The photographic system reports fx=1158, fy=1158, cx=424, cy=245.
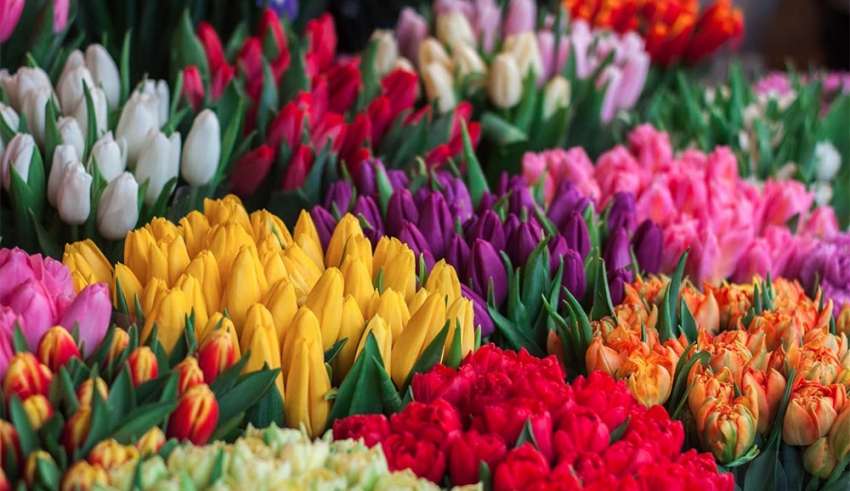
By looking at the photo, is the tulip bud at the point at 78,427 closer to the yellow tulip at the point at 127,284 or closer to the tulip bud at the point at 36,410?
the tulip bud at the point at 36,410

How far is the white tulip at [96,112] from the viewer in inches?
40.7

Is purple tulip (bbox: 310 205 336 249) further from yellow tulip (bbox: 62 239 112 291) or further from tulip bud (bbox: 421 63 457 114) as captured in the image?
tulip bud (bbox: 421 63 457 114)

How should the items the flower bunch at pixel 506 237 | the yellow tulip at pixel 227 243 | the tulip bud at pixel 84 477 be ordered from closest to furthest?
1. the tulip bud at pixel 84 477
2. the yellow tulip at pixel 227 243
3. the flower bunch at pixel 506 237

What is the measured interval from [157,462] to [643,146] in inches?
35.0

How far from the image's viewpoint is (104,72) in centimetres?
113

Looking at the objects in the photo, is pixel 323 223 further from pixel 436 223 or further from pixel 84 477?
pixel 84 477

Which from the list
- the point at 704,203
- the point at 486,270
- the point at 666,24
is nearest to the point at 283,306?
the point at 486,270

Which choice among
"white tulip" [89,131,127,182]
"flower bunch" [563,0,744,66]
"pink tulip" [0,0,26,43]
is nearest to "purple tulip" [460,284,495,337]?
"white tulip" [89,131,127,182]

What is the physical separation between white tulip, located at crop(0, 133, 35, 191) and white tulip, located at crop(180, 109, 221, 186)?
141 millimetres

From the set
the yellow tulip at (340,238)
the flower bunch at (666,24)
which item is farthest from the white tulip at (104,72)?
the flower bunch at (666,24)

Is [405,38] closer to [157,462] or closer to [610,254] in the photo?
[610,254]

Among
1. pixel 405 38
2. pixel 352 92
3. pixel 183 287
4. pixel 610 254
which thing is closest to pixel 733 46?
pixel 405 38

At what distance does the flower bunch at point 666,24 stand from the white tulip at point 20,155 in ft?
4.01

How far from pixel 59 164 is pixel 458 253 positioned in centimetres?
34
